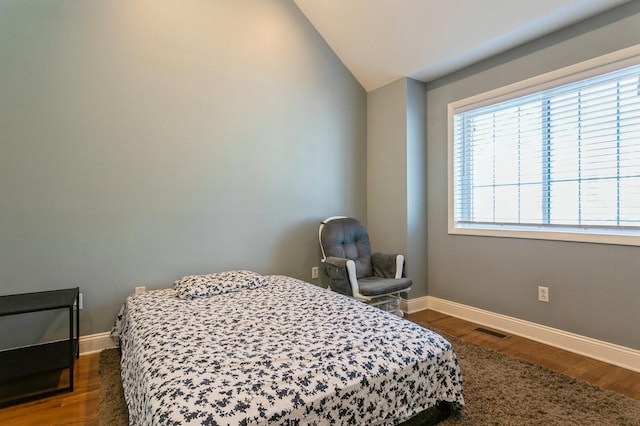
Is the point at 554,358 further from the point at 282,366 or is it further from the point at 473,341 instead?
the point at 282,366

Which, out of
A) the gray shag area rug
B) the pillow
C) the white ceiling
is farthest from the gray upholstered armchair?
the white ceiling

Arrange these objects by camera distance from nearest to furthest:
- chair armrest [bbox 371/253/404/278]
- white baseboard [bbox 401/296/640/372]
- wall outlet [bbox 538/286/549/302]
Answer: white baseboard [bbox 401/296/640/372]
wall outlet [bbox 538/286/549/302]
chair armrest [bbox 371/253/404/278]

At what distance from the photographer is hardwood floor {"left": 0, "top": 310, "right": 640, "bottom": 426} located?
1.79m

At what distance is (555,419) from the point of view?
170cm

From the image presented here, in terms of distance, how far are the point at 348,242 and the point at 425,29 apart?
6.76 feet

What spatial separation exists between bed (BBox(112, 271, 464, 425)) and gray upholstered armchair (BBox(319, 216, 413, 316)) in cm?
65

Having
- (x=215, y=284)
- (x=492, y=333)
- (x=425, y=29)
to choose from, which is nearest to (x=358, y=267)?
(x=492, y=333)

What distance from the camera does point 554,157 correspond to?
2.67m

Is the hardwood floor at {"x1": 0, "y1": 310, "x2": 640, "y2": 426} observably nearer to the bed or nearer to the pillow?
the bed

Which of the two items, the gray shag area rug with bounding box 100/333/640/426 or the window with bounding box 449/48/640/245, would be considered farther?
the window with bounding box 449/48/640/245

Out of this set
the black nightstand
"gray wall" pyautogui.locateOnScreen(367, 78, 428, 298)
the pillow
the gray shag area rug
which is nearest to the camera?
the gray shag area rug

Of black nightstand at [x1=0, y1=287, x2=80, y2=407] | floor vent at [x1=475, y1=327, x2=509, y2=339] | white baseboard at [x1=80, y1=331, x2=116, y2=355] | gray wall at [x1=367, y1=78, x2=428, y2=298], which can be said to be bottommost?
floor vent at [x1=475, y1=327, x2=509, y2=339]

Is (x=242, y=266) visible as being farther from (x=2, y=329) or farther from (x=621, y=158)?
(x=621, y=158)

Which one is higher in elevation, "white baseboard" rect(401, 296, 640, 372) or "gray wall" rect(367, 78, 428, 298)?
"gray wall" rect(367, 78, 428, 298)
